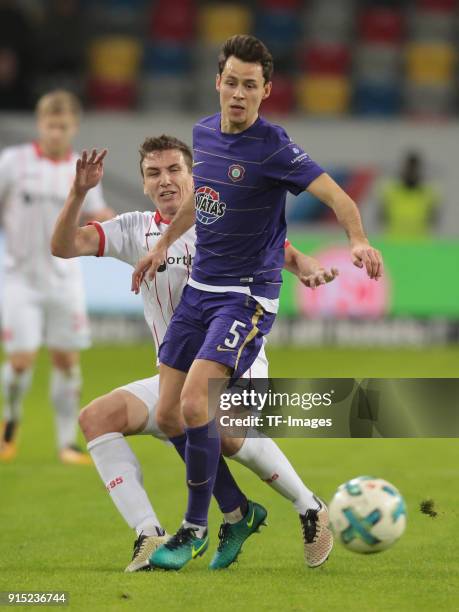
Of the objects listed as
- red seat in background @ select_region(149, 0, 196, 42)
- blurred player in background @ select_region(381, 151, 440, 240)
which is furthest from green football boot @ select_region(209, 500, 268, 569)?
red seat in background @ select_region(149, 0, 196, 42)

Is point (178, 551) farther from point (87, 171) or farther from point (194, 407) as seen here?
point (87, 171)

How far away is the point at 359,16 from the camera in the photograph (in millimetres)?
21609

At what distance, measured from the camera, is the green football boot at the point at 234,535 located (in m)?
5.91

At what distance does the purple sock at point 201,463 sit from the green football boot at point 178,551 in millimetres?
73

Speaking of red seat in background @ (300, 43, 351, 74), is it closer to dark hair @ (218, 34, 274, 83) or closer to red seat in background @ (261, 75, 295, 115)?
red seat in background @ (261, 75, 295, 115)

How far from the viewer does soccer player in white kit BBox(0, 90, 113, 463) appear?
9.68 metres

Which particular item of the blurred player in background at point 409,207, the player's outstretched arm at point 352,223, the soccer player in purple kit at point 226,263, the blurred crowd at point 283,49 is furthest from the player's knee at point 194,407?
the blurred crowd at point 283,49

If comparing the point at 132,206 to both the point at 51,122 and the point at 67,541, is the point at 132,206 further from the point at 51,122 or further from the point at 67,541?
the point at 67,541

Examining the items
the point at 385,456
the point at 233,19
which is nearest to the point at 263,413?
the point at 385,456

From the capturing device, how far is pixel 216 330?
18.5 ft

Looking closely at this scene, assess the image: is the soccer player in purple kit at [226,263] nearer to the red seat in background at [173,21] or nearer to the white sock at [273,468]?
the white sock at [273,468]

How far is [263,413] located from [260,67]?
4.62 ft

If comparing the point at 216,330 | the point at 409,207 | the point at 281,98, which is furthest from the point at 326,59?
the point at 216,330

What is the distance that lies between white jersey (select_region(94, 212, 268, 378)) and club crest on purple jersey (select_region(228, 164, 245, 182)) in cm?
56
